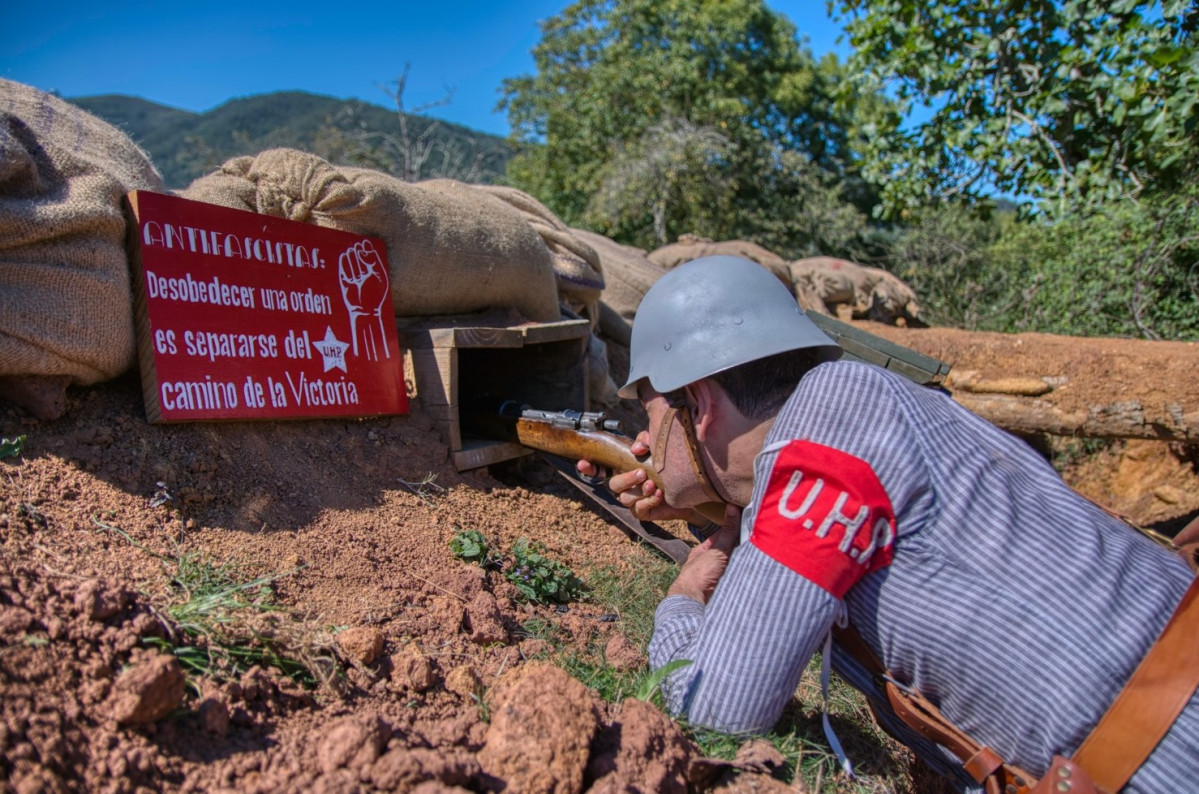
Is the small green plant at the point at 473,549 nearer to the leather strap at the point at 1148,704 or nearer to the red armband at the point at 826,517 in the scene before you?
the red armband at the point at 826,517

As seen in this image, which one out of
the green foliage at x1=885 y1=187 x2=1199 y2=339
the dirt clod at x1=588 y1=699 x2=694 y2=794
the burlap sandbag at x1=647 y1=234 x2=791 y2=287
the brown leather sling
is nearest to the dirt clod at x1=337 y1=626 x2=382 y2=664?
the dirt clod at x1=588 y1=699 x2=694 y2=794

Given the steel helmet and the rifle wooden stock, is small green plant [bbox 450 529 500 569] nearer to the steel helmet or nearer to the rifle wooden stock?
the rifle wooden stock

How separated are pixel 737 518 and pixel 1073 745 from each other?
88 centimetres

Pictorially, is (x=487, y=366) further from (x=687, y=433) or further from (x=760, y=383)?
(x=760, y=383)

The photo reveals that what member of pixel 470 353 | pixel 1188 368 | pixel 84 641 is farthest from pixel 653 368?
pixel 1188 368

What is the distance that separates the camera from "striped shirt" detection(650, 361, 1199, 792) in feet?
4.72

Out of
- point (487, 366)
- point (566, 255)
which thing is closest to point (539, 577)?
point (487, 366)

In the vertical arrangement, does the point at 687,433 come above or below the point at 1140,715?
above

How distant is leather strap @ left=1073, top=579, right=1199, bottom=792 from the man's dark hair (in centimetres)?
81

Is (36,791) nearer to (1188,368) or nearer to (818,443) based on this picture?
(818,443)

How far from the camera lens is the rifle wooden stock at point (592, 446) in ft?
7.53

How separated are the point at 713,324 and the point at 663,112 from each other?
17827 mm

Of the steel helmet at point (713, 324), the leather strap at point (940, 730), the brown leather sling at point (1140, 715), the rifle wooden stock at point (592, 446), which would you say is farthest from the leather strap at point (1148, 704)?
the rifle wooden stock at point (592, 446)

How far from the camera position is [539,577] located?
8.65 ft
